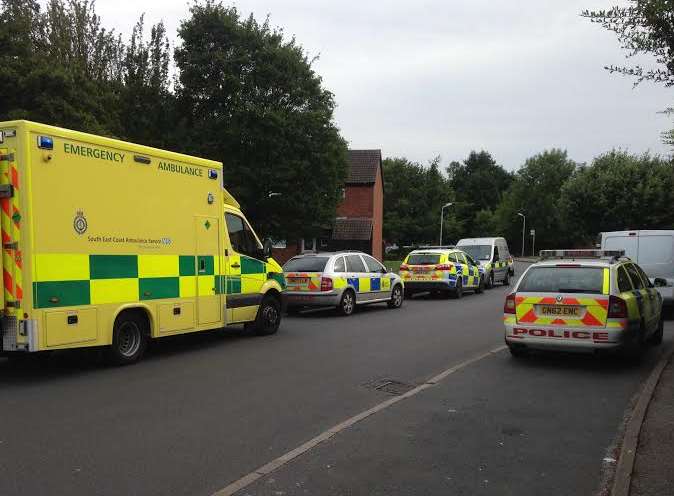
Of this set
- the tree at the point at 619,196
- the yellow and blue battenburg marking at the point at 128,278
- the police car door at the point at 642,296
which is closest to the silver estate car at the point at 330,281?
the yellow and blue battenburg marking at the point at 128,278

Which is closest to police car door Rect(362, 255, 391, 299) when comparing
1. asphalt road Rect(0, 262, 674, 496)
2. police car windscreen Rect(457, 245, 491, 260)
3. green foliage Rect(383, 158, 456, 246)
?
asphalt road Rect(0, 262, 674, 496)

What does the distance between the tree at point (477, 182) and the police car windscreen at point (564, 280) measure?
8848 cm

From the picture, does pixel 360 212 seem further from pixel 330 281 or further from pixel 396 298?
pixel 330 281

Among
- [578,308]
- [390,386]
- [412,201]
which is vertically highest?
[412,201]

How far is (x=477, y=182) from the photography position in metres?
104

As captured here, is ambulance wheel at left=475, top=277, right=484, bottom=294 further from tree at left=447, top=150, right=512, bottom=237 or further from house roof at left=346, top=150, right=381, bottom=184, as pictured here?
tree at left=447, top=150, right=512, bottom=237

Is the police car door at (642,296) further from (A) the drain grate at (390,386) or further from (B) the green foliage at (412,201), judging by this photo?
(B) the green foliage at (412,201)

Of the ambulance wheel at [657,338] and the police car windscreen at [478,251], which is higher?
the police car windscreen at [478,251]

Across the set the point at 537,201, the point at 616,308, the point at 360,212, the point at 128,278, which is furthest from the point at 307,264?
the point at 537,201

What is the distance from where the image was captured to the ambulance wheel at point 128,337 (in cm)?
851

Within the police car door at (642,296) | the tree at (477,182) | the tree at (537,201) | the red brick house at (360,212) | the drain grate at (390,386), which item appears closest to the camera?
the drain grate at (390,386)

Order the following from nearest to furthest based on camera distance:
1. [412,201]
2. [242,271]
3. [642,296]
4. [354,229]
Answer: [642,296]
[242,271]
[354,229]
[412,201]

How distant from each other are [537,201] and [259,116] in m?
71.5

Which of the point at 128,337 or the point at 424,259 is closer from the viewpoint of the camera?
the point at 128,337
